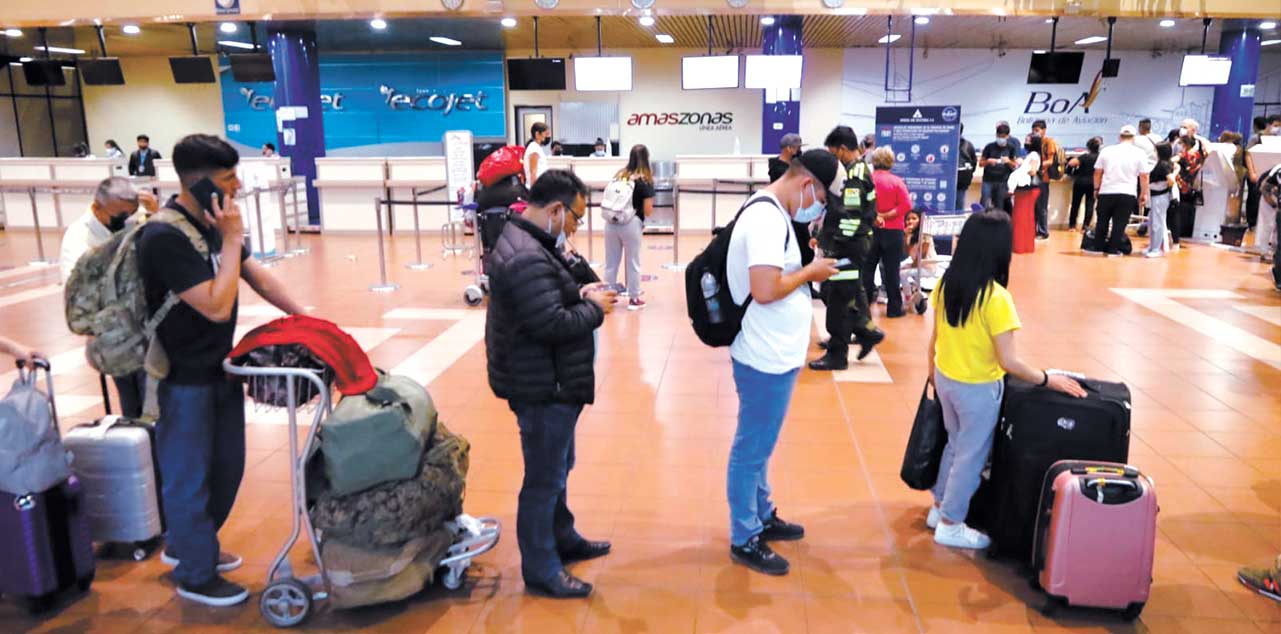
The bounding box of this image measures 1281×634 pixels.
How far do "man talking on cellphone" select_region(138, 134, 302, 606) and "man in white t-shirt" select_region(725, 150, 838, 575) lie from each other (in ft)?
5.14

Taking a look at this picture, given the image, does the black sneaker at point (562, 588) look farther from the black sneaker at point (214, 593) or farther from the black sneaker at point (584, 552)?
the black sneaker at point (214, 593)

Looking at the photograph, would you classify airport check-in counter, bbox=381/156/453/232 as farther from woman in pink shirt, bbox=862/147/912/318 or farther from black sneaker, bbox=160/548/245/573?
black sneaker, bbox=160/548/245/573

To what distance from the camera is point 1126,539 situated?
2764 millimetres

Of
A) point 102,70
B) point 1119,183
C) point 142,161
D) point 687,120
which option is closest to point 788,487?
point 1119,183

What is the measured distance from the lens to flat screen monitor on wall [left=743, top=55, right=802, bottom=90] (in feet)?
41.3

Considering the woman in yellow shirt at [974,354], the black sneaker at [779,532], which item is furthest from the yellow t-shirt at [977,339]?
the black sneaker at [779,532]

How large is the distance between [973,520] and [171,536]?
116 inches

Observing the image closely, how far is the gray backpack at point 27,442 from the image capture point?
108 inches

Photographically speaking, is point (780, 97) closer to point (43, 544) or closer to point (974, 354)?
point (974, 354)

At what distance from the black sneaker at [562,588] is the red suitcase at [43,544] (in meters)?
1.55

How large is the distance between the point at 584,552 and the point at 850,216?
9.85 feet

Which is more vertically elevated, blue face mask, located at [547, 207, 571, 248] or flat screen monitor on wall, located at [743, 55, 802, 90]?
flat screen monitor on wall, located at [743, 55, 802, 90]

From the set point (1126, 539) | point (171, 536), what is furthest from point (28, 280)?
point (1126, 539)

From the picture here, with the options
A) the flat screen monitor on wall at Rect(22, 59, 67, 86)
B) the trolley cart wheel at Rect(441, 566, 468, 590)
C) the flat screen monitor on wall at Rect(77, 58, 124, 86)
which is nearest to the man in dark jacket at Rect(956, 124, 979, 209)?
the trolley cart wheel at Rect(441, 566, 468, 590)
